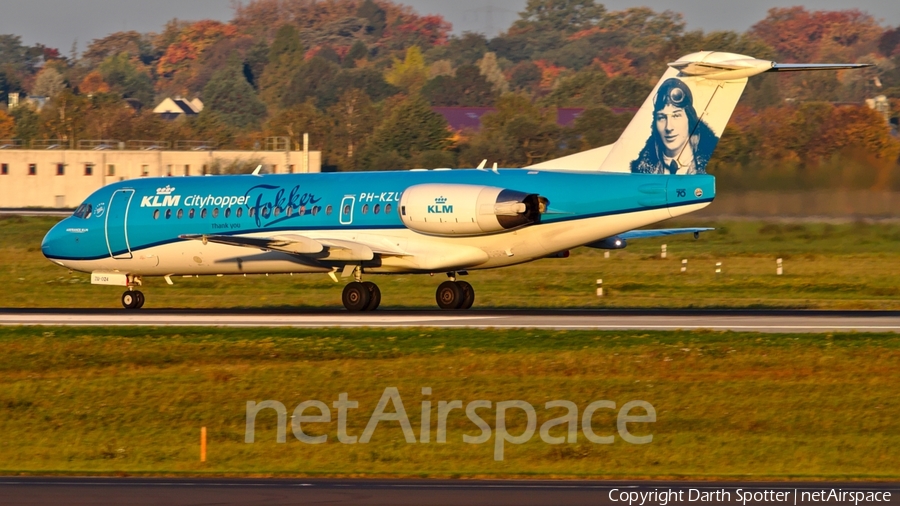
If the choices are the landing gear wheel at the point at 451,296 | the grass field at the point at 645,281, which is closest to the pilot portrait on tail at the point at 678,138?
the landing gear wheel at the point at 451,296

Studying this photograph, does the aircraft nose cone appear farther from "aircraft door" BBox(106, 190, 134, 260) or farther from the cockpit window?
"aircraft door" BBox(106, 190, 134, 260)

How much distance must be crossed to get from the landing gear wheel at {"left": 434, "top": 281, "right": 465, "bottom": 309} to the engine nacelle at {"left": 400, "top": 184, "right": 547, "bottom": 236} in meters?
2.57

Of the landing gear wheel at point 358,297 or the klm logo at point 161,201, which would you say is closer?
the landing gear wheel at point 358,297

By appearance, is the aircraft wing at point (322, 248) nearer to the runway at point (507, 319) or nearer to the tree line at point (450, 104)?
the runway at point (507, 319)

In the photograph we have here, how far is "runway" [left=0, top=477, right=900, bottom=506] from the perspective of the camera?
14406 millimetres

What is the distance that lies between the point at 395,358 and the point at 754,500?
1105cm

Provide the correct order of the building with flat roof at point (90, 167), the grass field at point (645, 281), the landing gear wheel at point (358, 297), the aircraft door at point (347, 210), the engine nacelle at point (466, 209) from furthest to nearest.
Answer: the building with flat roof at point (90, 167) → the grass field at point (645, 281) → the landing gear wheel at point (358, 297) → the aircraft door at point (347, 210) → the engine nacelle at point (466, 209)

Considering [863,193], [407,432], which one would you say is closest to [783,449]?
[407,432]

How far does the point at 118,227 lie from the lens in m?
36.1

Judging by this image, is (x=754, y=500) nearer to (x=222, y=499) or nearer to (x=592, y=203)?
(x=222, y=499)

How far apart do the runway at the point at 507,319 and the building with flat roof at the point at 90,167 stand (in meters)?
43.9

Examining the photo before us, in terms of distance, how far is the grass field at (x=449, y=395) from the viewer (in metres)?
18.6

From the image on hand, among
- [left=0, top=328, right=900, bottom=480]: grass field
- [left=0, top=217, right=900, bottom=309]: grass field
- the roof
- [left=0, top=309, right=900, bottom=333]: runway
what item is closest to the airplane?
[left=0, top=309, right=900, bottom=333]: runway

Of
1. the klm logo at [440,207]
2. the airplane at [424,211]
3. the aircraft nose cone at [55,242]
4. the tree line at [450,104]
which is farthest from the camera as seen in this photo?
the tree line at [450,104]
